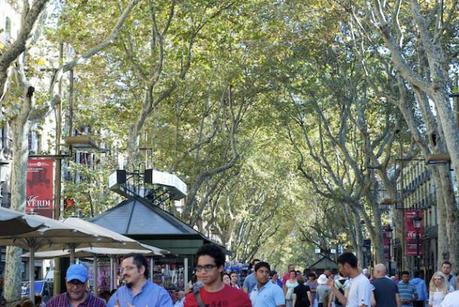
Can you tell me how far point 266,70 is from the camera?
3550cm

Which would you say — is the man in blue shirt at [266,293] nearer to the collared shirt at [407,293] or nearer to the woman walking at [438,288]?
the woman walking at [438,288]

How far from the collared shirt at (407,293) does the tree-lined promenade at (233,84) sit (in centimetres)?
256

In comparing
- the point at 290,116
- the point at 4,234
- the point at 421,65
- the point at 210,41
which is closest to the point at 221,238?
the point at 290,116

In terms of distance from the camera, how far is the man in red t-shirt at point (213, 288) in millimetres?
6219

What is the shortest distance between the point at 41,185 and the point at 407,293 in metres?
8.66

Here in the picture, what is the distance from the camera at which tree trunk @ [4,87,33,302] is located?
18.1 m

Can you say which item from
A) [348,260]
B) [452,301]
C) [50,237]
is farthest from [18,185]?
[452,301]

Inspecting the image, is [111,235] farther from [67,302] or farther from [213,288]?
[213,288]

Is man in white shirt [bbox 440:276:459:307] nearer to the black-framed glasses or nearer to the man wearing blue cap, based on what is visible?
the black-framed glasses

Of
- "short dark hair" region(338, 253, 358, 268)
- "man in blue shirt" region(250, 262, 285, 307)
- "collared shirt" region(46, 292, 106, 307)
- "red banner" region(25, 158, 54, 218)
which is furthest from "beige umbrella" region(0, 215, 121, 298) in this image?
"red banner" region(25, 158, 54, 218)

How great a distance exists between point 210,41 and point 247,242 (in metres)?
51.6

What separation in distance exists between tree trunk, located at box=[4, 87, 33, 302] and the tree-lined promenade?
3 cm

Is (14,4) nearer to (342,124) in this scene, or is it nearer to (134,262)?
(134,262)

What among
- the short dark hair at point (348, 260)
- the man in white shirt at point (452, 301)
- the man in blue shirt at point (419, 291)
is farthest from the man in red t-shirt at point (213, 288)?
the man in blue shirt at point (419, 291)
